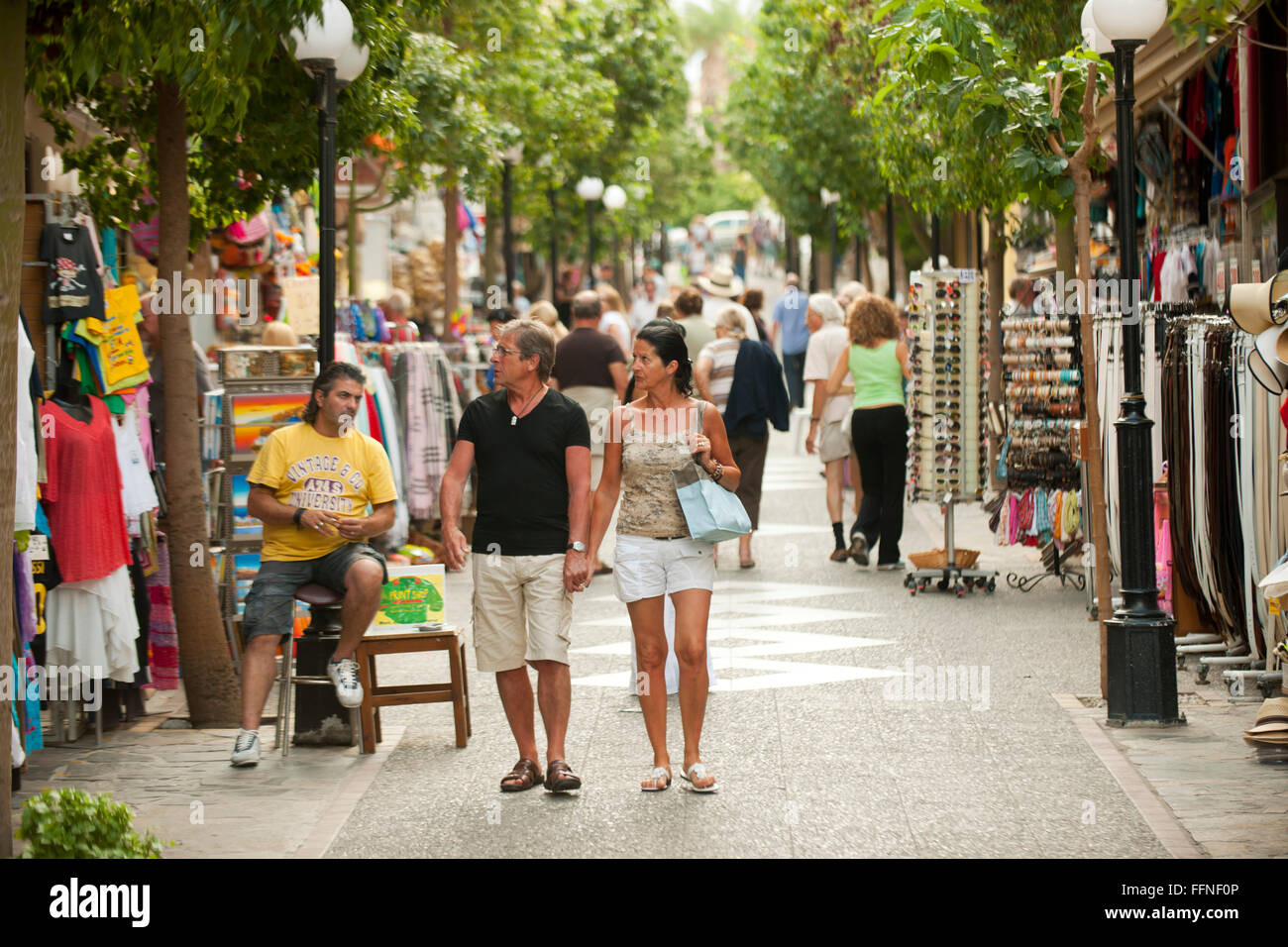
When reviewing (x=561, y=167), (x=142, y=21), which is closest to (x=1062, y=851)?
(x=142, y=21)

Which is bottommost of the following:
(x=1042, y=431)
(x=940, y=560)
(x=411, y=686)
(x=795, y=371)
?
(x=411, y=686)

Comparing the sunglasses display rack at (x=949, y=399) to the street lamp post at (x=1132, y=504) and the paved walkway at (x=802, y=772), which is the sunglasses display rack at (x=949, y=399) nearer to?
the paved walkway at (x=802, y=772)

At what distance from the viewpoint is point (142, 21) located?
23.5ft

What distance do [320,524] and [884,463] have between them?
6513mm

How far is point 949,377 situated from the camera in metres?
12.6

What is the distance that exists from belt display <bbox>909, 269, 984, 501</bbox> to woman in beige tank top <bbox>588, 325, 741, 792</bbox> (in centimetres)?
561

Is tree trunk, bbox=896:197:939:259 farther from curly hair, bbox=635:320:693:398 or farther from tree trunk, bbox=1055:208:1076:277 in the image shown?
curly hair, bbox=635:320:693:398

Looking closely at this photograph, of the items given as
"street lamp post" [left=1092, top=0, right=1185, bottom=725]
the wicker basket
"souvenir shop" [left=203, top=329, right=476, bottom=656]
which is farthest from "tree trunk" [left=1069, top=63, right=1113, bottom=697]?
"souvenir shop" [left=203, top=329, right=476, bottom=656]

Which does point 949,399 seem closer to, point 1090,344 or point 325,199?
point 1090,344

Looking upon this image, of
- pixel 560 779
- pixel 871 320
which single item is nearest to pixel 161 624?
pixel 560 779

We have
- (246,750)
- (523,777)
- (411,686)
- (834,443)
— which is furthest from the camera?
(834,443)

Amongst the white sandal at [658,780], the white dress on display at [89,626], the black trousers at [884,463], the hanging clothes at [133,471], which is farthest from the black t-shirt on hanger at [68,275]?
the black trousers at [884,463]

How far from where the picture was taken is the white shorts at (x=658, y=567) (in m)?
7.20

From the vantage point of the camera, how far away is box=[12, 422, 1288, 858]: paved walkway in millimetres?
6500
